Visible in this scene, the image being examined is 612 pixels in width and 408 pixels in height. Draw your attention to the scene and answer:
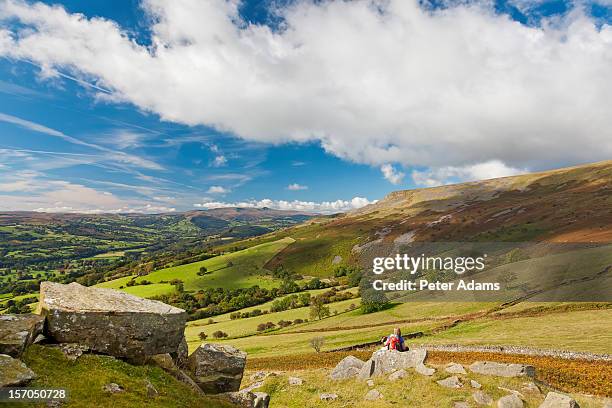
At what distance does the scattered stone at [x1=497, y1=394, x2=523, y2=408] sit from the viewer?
2317 cm

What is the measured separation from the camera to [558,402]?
21.8 m

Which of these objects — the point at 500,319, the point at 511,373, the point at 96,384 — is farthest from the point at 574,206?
the point at 96,384

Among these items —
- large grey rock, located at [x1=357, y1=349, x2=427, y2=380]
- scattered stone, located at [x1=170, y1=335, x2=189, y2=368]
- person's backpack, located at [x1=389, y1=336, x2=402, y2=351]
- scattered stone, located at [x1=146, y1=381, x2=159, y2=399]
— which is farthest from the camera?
person's backpack, located at [x1=389, y1=336, x2=402, y2=351]

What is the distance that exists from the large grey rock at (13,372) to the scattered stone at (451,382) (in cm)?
2587

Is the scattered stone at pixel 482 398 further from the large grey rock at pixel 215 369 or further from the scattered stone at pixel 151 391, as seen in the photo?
the scattered stone at pixel 151 391

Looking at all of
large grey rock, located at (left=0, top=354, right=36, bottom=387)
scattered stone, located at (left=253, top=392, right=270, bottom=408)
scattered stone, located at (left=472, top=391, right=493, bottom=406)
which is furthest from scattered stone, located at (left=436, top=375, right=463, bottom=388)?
large grey rock, located at (left=0, top=354, right=36, bottom=387)

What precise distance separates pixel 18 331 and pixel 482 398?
26899mm

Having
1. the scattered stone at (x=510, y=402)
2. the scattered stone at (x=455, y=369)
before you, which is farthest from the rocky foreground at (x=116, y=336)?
the scattered stone at (x=455, y=369)

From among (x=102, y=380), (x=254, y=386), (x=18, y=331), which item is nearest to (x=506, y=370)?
(x=254, y=386)

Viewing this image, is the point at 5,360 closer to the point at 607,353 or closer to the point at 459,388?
the point at 459,388

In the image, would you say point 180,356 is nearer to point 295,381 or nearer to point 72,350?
point 72,350

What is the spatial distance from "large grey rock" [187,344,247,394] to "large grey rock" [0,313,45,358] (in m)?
7.84

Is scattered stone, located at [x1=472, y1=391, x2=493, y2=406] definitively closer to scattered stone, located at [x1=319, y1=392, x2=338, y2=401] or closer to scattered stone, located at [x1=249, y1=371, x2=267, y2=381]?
scattered stone, located at [x1=319, y1=392, x2=338, y2=401]

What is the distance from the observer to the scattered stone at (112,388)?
1378 centimetres
